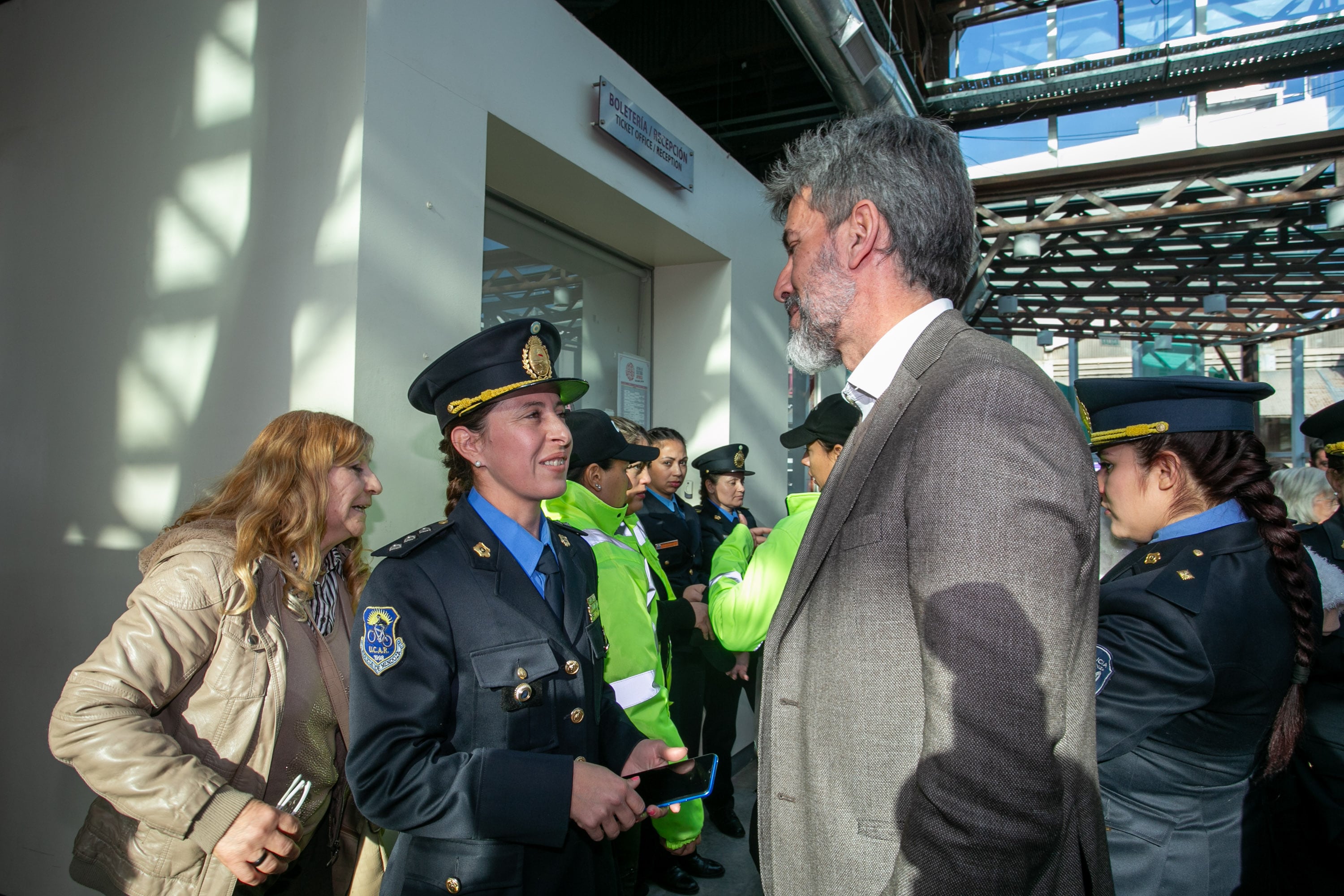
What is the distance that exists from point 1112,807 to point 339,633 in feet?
6.53

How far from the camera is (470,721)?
1539mm

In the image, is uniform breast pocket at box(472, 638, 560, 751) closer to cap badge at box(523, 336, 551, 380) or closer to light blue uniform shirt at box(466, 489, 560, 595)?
light blue uniform shirt at box(466, 489, 560, 595)

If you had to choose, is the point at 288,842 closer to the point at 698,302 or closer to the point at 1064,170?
the point at 698,302

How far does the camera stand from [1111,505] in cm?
188

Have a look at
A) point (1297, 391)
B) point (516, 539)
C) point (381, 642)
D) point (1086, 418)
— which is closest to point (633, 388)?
point (516, 539)

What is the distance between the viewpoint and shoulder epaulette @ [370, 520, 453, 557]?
5.20 ft

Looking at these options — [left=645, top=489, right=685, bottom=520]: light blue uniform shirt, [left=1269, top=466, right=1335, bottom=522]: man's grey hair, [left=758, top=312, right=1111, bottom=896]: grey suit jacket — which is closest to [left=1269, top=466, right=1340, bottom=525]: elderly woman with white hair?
[left=1269, top=466, right=1335, bottom=522]: man's grey hair

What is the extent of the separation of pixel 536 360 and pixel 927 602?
50.2 inches

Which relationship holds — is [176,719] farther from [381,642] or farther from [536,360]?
[536,360]

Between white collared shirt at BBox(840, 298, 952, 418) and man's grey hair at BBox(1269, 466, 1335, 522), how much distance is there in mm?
3643

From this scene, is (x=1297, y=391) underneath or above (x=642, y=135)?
above

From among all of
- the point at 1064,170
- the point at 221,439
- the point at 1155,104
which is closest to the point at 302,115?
the point at 221,439

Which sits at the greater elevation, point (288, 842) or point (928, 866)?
point (928, 866)

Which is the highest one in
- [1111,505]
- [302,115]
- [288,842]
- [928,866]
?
[302,115]
